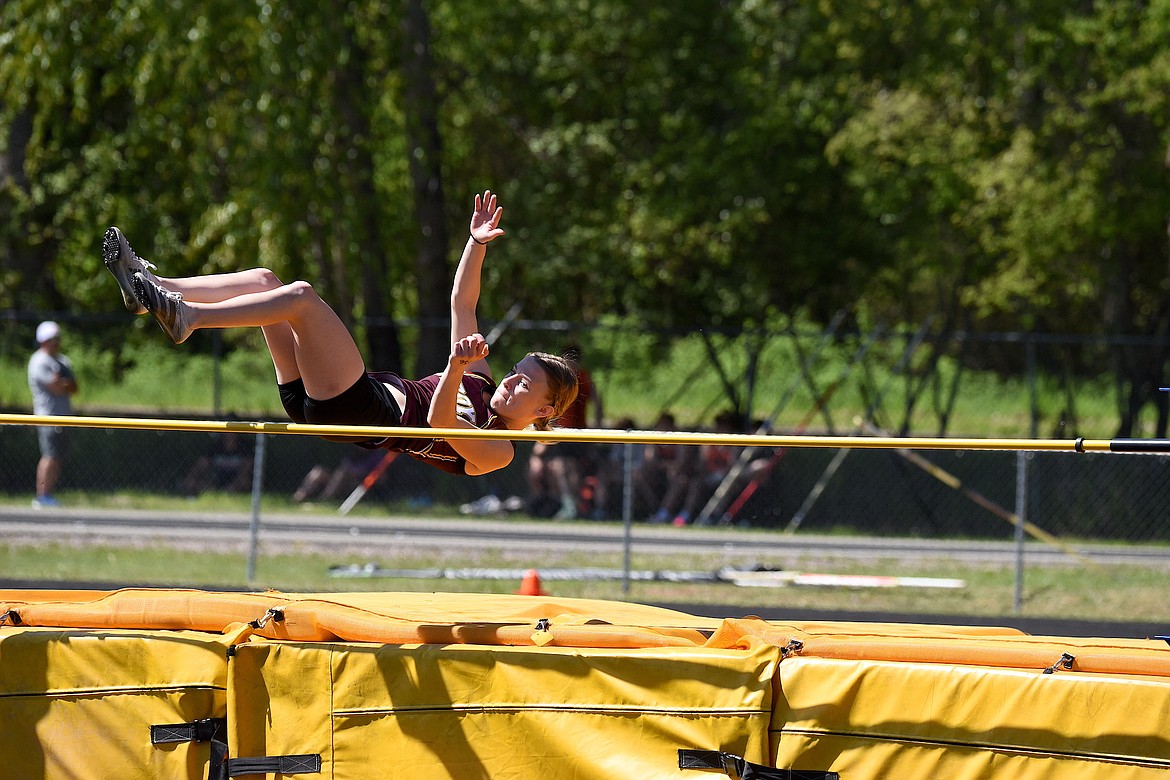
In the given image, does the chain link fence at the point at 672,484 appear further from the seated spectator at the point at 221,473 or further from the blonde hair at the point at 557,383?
the blonde hair at the point at 557,383

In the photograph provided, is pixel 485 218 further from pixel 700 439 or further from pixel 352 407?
pixel 700 439

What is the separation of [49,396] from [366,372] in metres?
7.32

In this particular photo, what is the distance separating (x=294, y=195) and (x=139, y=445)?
10.1 ft

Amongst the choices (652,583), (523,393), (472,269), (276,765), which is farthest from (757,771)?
(652,583)

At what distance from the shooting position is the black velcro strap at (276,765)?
14.1ft

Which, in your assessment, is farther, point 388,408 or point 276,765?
point 388,408

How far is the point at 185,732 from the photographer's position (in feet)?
14.2

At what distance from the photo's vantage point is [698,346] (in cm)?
1474

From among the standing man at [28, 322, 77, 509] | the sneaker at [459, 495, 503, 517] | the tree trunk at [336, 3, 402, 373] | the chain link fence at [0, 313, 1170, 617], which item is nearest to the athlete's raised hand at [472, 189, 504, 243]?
the chain link fence at [0, 313, 1170, 617]

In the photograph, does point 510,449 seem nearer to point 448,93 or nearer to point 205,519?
point 205,519

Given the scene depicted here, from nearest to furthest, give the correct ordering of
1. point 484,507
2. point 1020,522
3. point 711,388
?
point 1020,522
point 484,507
point 711,388

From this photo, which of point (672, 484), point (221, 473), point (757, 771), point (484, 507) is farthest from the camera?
point (221, 473)

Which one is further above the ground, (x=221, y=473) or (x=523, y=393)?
(x=523, y=393)

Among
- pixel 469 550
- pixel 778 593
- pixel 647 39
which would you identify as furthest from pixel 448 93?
pixel 778 593
